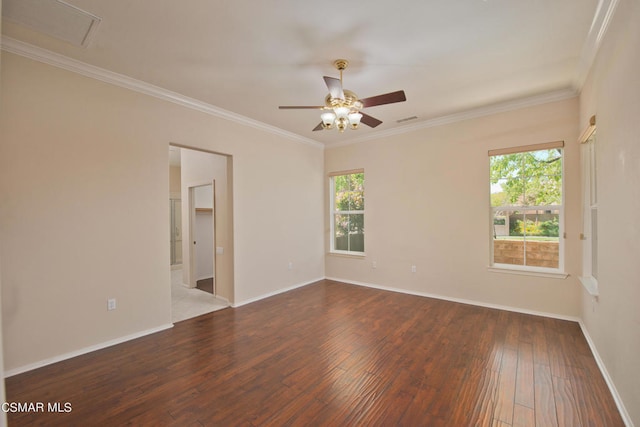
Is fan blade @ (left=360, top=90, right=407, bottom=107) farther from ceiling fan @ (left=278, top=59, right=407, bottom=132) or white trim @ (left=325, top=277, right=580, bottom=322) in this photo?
white trim @ (left=325, top=277, right=580, bottom=322)

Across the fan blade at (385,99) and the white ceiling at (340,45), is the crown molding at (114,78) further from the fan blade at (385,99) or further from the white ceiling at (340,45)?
the fan blade at (385,99)

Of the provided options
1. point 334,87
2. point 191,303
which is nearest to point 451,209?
point 334,87

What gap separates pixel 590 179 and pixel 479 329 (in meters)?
2.08

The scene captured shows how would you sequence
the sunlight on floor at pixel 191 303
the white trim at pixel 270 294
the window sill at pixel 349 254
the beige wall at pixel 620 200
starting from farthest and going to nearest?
the window sill at pixel 349 254 < the white trim at pixel 270 294 < the sunlight on floor at pixel 191 303 < the beige wall at pixel 620 200

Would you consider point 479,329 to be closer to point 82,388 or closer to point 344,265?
point 344,265

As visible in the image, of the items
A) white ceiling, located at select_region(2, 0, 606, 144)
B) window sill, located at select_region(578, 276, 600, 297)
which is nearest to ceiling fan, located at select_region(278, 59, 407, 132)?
white ceiling, located at select_region(2, 0, 606, 144)

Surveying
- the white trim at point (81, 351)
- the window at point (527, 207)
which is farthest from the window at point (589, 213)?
the white trim at point (81, 351)

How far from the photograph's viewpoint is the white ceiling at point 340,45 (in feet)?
7.58

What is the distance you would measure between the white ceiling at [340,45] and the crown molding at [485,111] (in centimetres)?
7

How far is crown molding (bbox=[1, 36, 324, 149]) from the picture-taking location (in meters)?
2.69

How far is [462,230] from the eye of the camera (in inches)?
178

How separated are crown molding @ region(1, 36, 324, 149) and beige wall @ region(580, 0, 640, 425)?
4.11 meters

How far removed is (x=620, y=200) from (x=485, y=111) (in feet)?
8.08

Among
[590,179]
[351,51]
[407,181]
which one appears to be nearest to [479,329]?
[590,179]
